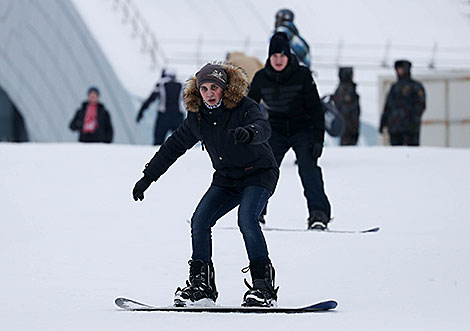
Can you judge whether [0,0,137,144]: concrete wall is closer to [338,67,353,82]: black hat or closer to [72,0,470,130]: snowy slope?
[72,0,470,130]: snowy slope

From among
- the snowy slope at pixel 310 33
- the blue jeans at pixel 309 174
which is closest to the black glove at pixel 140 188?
the blue jeans at pixel 309 174

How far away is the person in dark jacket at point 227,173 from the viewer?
18.2ft

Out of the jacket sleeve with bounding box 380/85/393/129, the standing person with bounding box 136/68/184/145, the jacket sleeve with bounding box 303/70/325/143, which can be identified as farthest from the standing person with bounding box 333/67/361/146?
the jacket sleeve with bounding box 303/70/325/143

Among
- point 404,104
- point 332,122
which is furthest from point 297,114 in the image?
point 404,104

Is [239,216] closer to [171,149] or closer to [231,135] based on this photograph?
[231,135]

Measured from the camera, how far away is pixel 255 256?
18.2 feet

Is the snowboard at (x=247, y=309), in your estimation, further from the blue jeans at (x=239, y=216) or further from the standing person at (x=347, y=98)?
the standing person at (x=347, y=98)

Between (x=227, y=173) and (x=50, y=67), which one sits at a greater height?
(x=50, y=67)

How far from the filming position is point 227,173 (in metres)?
5.71

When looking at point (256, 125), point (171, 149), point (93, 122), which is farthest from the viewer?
point (93, 122)

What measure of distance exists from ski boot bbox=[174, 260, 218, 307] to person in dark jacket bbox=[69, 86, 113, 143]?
9.94 m

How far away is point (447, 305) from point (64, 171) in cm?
669

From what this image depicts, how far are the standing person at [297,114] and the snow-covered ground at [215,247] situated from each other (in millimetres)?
486

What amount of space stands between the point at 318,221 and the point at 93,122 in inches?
298
